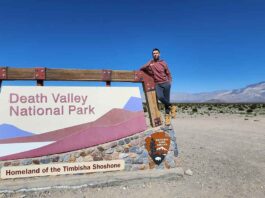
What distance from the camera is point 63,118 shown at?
275 inches

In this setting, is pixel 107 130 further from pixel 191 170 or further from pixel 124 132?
pixel 191 170

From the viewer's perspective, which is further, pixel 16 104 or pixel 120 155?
pixel 120 155

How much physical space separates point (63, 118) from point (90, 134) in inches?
28.1

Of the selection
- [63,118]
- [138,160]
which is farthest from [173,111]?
[63,118]

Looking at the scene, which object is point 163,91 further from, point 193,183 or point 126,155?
point 193,183

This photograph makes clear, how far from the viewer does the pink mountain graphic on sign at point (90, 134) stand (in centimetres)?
670

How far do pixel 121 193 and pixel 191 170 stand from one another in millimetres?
2528

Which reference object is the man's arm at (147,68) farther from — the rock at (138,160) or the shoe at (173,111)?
the rock at (138,160)

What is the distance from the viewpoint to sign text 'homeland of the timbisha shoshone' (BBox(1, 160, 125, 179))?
6461mm

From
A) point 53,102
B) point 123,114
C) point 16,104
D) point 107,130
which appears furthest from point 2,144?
point 123,114

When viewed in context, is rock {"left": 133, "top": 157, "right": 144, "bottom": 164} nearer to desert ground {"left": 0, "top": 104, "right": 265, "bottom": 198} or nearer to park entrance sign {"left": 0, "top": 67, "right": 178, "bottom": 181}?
park entrance sign {"left": 0, "top": 67, "right": 178, "bottom": 181}

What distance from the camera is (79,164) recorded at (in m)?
6.85

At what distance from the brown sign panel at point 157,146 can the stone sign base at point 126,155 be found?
8 centimetres

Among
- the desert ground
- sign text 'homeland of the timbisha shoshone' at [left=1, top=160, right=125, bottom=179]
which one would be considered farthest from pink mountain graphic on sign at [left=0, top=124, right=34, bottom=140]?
the desert ground
